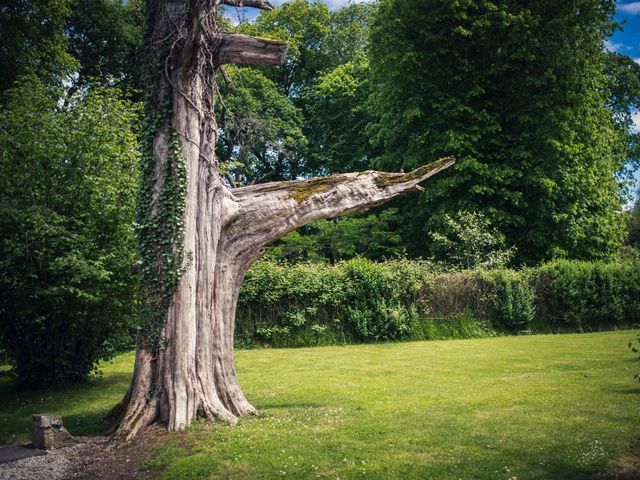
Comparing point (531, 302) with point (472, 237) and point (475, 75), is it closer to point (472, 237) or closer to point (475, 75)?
point (472, 237)

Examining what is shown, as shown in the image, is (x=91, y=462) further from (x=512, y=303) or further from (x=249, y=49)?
(x=512, y=303)

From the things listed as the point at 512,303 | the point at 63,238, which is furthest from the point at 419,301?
the point at 63,238

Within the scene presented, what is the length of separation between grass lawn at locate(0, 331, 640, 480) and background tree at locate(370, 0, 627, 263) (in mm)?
12285

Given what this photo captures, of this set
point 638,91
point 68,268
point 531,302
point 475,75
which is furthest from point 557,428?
point 638,91

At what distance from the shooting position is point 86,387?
544 inches

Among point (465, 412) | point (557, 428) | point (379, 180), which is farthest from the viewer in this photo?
point (379, 180)

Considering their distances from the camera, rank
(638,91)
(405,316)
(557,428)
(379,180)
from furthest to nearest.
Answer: (638,91) < (405,316) < (379,180) < (557,428)

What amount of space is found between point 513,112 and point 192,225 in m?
23.2

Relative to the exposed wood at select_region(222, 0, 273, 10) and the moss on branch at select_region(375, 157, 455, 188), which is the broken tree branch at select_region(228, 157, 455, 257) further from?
the exposed wood at select_region(222, 0, 273, 10)

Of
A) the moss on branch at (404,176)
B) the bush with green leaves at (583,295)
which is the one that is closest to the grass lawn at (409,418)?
the moss on branch at (404,176)

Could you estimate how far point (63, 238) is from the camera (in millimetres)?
11836

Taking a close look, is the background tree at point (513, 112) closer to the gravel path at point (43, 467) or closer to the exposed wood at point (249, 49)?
the exposed wood at point (249, 49)

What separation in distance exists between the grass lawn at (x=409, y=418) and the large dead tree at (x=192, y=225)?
31.7 inches

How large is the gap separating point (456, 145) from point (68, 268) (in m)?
19.5
